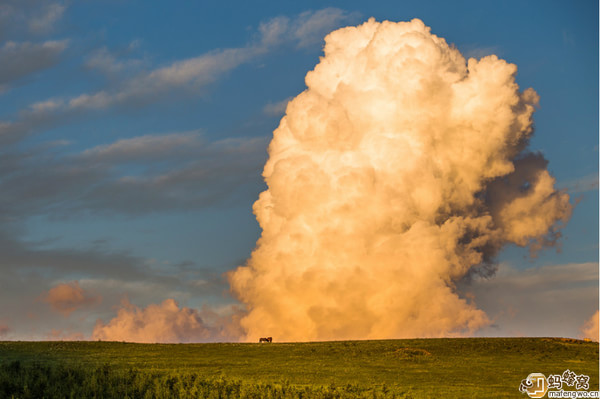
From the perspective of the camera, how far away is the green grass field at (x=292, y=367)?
120ft

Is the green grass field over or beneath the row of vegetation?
over

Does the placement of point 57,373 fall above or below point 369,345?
below

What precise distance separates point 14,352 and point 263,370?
2735 cm

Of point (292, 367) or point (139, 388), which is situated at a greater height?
point (292, 367)

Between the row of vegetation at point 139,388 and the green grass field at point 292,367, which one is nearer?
the row of vegetation at point 139,388

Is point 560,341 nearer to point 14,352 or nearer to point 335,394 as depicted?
point 335,394

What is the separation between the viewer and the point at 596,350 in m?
66.9

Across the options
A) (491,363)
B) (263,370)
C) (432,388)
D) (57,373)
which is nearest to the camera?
(57,373)

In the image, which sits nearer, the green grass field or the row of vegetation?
the row of vegetation

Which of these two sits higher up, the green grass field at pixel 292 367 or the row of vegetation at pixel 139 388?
the green grass field at pixel 292 367

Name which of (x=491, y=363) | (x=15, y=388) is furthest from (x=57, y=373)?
(x=491, y=363)

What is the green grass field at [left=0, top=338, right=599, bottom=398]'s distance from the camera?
36.5m

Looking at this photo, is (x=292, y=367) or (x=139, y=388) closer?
(x=139, y=388)

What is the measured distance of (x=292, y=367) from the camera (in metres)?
52.7
